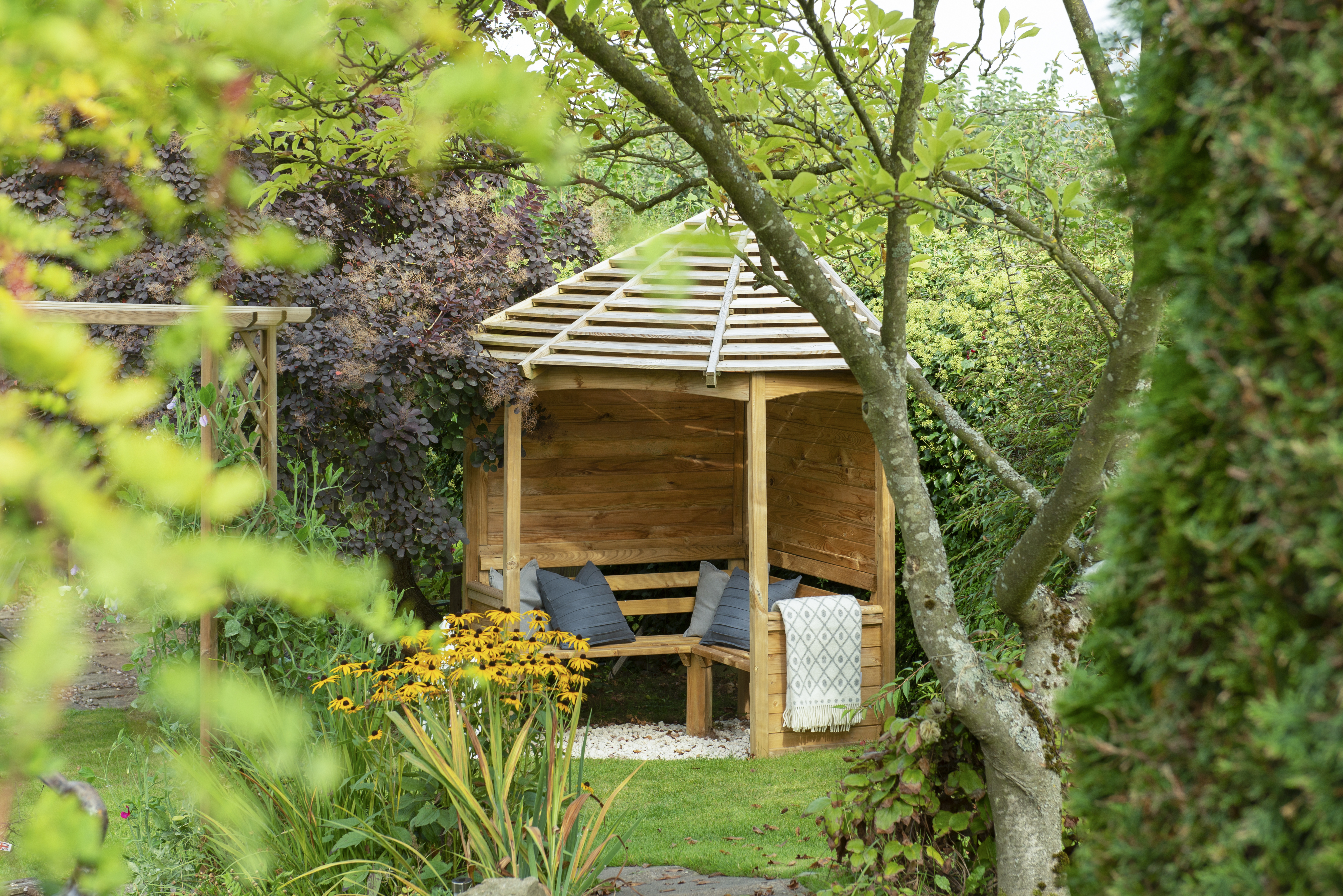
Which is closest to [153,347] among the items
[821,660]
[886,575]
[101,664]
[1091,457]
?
[1091,457]

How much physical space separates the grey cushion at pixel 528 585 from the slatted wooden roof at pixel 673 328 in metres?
1.58

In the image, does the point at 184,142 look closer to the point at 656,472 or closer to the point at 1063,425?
the point at 1063,425

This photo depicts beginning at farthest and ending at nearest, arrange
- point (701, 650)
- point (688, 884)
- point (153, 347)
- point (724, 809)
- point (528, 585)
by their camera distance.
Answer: point (528, 585)
point (701, 650)
point (724, 809)
point (688, 884)
point (153, 347)

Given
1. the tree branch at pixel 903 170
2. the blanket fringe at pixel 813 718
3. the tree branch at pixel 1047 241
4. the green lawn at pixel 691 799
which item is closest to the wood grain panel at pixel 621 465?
→ the green lawn at pixel 691 799

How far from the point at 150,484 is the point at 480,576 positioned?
22.0 feet

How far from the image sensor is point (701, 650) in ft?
20.7

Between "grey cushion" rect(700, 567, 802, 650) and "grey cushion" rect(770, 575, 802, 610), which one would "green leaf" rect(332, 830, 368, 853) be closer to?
"grey cushion" rect(700, 567, 802, 650)

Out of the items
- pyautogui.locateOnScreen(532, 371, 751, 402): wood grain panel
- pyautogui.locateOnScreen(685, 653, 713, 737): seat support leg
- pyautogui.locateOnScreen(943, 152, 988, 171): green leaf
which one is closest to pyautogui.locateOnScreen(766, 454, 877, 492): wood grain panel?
pyautogui.locateOnScreen(532, 371, 751, 402): wood grain panel

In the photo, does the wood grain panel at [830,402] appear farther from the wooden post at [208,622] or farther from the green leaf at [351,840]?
the green leaf at [351,840]

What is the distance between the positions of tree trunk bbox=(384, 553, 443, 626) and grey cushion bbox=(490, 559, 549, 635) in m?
0.45

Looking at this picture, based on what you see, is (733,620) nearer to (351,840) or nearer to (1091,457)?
(351,840)

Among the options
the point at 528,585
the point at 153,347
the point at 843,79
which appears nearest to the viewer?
the point at 153,347

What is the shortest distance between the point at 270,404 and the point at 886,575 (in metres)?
3.57

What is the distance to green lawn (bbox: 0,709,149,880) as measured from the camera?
12.2 ft
